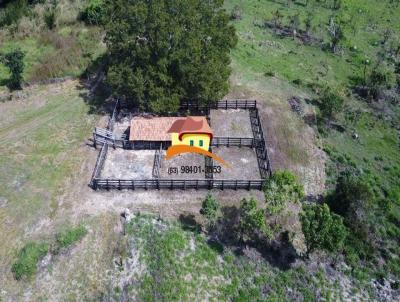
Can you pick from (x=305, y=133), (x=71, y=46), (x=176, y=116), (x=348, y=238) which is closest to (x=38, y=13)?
(x=71, y=46)

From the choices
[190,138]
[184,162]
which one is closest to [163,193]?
[184,162]

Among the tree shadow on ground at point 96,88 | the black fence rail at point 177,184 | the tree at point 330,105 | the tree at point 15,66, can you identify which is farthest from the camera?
the tree at point 15,66

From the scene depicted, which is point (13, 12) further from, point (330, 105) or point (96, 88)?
point (330, 105)

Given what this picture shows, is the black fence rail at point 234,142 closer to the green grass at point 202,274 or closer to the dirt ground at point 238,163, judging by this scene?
the dirt ground at point 238,163

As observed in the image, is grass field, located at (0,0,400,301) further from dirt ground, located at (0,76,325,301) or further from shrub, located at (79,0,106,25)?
shrub, located at (79,0,106,25)

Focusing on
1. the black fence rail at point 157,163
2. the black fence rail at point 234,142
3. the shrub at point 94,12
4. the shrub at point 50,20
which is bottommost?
the black fence rail at point 157,163

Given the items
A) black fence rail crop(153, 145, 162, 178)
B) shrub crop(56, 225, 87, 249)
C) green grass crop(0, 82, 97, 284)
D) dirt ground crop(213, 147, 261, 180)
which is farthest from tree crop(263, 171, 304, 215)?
green grass crop(0, 82, 97, 284)

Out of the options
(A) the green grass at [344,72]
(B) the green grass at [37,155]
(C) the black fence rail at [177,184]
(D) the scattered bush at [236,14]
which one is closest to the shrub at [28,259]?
(B) the green grass at [37,155]

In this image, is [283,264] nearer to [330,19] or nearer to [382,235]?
[382,235]
